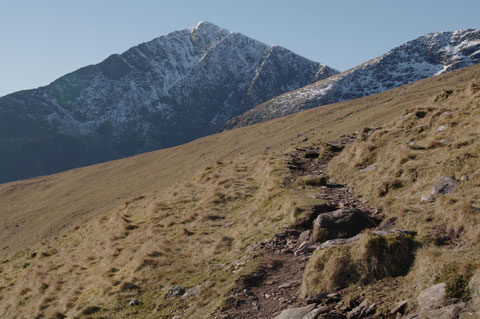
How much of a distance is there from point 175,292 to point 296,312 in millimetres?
6419

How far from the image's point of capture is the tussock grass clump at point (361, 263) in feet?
38.3

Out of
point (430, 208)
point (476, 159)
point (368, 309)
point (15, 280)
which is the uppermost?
point (476, 159)

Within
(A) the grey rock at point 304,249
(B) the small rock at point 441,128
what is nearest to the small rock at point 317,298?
(A) the grey rock at point 304,249

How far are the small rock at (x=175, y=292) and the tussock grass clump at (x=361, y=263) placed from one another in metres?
5.69

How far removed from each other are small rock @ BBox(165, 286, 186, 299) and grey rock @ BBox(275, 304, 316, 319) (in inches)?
222

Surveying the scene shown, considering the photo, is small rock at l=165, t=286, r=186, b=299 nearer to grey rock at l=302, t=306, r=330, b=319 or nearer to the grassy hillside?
the grassy hillside

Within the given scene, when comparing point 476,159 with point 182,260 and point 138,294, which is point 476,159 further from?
point 138,294

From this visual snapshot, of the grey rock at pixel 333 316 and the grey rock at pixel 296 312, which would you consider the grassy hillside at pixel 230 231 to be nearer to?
the grey rock at pixel 333 316

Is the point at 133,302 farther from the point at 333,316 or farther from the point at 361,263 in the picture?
the point at 361,263

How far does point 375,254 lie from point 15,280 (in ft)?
88.3

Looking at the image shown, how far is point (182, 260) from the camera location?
63.5 ft

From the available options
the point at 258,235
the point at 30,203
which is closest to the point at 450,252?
the point at 258,235

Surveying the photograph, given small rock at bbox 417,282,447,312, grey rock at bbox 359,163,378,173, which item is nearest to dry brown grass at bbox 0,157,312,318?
grey rock at bbox 359,163,378,173

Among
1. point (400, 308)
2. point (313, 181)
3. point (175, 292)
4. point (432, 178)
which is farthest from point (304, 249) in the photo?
point (313, 181)
